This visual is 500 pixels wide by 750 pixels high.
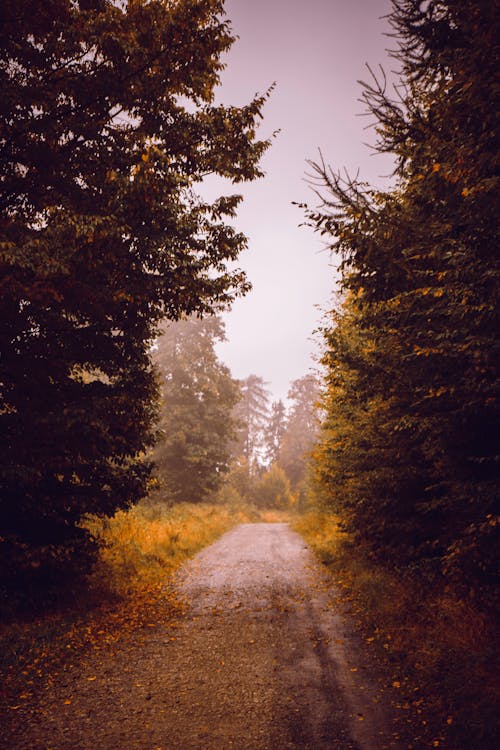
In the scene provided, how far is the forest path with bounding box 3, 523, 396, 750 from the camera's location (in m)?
4.01

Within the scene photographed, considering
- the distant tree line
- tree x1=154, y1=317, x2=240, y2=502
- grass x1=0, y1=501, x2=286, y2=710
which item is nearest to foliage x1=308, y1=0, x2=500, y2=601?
grass x1=0, y1=501, x2=286, y2=710

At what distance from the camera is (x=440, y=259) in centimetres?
523

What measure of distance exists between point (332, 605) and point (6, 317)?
8519 mm

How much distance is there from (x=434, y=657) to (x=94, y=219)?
7.74 metres

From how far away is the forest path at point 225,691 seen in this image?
4012mm

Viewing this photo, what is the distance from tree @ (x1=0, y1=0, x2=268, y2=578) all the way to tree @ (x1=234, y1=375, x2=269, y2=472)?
5687 cm

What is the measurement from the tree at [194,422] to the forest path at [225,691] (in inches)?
767

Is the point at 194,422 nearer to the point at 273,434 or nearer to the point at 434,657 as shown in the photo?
the point at 434,657

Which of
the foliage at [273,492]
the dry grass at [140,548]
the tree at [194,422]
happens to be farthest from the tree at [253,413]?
the dry grass at [140,548]

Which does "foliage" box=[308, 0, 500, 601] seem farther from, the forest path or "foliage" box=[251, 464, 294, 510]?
"foliage" box=[251, 464, 294, 510]

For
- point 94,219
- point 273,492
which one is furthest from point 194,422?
point 94,219

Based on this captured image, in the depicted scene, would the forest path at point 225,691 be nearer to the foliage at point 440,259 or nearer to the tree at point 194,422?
the foliage at point 440,259

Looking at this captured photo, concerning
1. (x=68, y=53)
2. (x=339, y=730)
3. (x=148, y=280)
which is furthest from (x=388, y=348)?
(x=68, y=53)

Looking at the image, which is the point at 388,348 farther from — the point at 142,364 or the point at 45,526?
the point at 45,526
